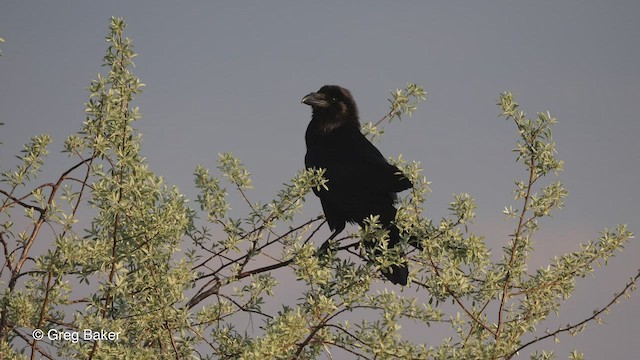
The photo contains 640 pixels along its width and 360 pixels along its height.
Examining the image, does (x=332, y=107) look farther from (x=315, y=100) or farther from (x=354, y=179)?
(x=354, y=179)

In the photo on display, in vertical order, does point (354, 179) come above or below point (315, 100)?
below

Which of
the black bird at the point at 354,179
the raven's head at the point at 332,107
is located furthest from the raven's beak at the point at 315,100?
the black bird at the point at 354,179

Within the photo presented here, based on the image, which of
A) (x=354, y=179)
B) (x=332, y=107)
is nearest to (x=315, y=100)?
(x=332, y=107)

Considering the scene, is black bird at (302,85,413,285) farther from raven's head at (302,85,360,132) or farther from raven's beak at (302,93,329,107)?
raven's beak at (302,93,329,107)

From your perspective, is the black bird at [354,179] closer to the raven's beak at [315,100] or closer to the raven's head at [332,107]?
the raven's head at [332,107]

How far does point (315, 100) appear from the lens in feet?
26.8

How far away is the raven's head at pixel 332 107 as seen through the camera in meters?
7.95

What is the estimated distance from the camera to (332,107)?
814cm

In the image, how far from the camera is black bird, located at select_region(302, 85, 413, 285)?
6.01 metres

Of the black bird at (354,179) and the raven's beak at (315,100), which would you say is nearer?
the black bird at (354,179)

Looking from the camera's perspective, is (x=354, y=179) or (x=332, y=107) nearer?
(x=354, y=179)

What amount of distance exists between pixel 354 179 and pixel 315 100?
1.82 m

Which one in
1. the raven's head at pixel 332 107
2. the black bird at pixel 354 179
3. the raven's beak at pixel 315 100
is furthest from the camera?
the raven's beak at pixel 315 100

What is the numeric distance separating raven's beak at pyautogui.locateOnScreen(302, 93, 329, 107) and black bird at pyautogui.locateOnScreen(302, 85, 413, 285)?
324 mm
